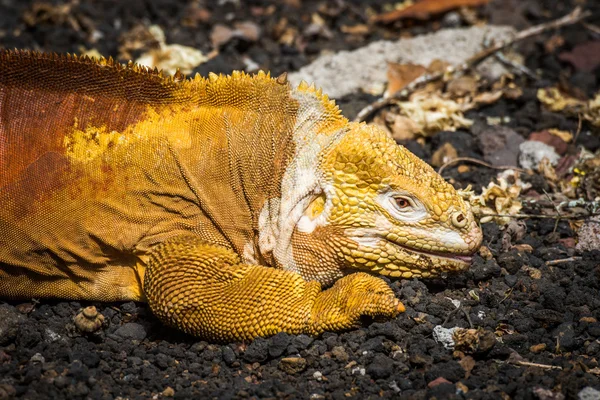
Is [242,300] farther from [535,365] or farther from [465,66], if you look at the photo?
[465,66]

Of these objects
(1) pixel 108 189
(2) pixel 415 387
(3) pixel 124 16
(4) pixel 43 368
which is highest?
(3) pixel 124 16

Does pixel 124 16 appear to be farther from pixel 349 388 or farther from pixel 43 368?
pixel 349 388

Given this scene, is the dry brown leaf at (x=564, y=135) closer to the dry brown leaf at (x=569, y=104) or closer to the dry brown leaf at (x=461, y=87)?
the dry brown leaf at (x=569, y=104)

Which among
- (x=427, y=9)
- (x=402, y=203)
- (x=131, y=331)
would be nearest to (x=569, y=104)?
(x=427, y=9)

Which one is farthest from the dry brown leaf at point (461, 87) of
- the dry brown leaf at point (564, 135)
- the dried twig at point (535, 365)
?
the dried twig at point (535, 365)

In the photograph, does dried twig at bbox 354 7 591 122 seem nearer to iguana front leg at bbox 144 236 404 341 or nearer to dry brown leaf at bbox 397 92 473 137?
dry brown leaf at bbox 397 92 473 137

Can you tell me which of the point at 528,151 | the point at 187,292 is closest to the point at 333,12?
the point at 528,151
